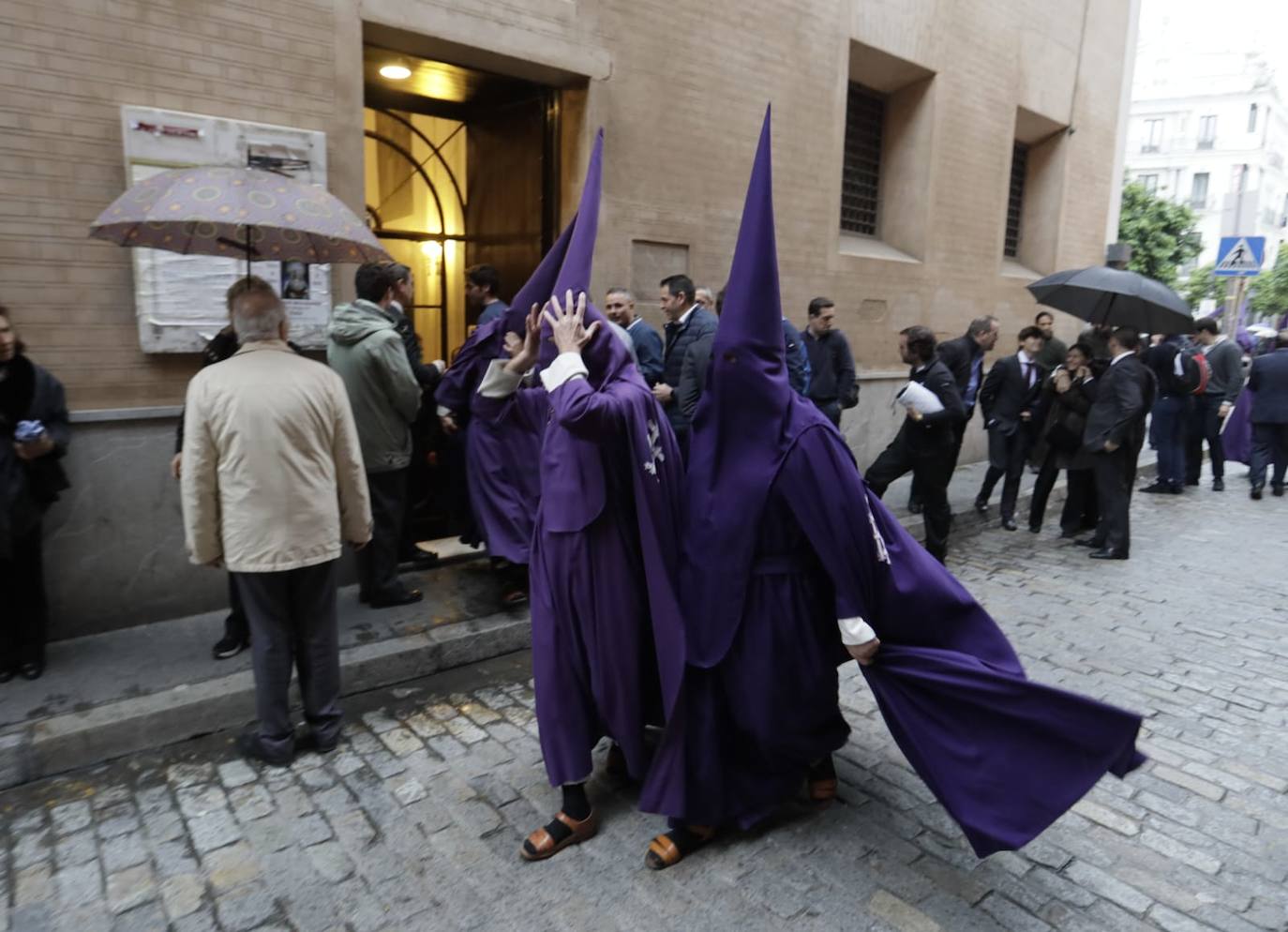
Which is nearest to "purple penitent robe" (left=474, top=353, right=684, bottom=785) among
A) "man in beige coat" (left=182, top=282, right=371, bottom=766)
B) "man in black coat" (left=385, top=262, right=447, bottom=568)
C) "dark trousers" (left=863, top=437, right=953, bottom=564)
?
"man in beige coat" (left=182, top=282, right=371, bottom=766)

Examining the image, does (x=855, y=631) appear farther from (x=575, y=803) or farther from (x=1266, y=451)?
(x=1266, y=451)

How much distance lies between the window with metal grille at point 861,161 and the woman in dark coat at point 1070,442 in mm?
3355

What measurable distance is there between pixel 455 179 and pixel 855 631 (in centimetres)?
640

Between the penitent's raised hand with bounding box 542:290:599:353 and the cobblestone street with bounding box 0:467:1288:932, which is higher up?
the penitent's raised hand with bounding box 542:290:599:353

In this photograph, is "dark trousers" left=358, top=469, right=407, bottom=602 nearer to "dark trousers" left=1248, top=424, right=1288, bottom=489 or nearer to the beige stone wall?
the beige stone wall

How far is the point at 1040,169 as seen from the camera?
12.9 metres

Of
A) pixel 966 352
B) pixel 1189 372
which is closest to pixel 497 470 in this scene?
pixel 966 352

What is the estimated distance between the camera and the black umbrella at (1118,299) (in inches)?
309

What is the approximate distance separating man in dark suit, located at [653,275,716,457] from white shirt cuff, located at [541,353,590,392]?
3.39 m

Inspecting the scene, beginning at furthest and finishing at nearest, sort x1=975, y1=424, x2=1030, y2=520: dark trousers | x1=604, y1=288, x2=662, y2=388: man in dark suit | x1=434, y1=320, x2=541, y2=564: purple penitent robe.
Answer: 1. x1=975, y1=424, x2=1030, y2=520: dark trousers
2. x1=604, y1=288, x2=662, y2=388: man in dark suit
3. x1=434, y1=320, x2=541, y2=564: purple penitent robe

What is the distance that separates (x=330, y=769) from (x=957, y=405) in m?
4.97

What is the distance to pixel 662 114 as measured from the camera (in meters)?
7.30

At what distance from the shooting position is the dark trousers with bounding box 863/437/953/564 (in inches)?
265

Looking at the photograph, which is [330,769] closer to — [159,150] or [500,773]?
[500,773]
